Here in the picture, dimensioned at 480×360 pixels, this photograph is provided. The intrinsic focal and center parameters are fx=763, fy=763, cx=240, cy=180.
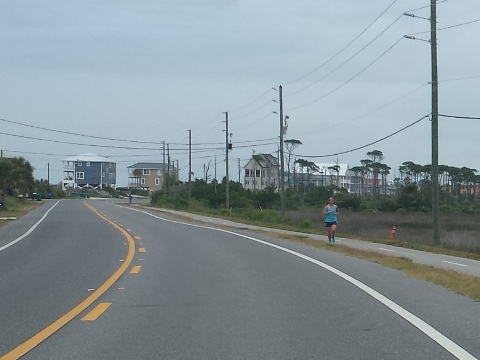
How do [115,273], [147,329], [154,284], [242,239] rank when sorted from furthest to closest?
[242,239]
[115,273]
[154,284]
[147,329]

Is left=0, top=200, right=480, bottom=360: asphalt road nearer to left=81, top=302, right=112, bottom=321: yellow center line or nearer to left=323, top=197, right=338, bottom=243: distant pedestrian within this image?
left=81, top=302, right=112, bottom=321: yellow center line

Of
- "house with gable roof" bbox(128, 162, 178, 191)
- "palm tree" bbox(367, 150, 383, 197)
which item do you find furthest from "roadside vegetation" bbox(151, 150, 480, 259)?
"house with gable roof" bbox(128, 162, 178, 191)

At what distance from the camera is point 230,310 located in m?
11.5

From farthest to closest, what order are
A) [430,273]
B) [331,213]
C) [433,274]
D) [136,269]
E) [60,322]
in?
[331,213] < [136,269] < [430,273] < [433,274] < [60,322]

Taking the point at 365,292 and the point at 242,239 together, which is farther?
the point at 242,239

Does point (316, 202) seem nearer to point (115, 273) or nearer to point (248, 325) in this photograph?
point (115, 273)

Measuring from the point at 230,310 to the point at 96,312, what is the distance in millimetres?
1998

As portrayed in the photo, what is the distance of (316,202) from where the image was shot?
302 ft

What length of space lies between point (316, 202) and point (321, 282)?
77207mm

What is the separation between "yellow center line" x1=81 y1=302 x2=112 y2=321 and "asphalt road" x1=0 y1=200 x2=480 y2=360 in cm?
2

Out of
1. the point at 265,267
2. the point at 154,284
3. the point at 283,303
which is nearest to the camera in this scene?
the point at 283,303

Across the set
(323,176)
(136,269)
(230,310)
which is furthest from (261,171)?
(230,310)

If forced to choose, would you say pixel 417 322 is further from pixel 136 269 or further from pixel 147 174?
pixel 147 174

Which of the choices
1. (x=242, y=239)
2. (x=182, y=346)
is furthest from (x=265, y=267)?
(x=242, y=239)
